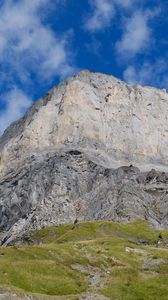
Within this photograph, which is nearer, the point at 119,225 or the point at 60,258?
the point at 60,258

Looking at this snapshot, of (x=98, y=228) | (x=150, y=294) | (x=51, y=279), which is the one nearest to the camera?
(x=150, y=294)

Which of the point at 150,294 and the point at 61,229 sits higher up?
the point at 61,229

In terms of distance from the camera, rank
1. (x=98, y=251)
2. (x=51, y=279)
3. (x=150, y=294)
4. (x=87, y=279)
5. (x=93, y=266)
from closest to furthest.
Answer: (x=150, y=294)
(x=51, y=279)
(x=87, y=279)
(x=93, y=266)
(x=98, y=251)

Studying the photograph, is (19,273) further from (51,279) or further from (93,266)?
(93,266)

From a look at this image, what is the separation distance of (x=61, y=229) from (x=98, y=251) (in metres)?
106

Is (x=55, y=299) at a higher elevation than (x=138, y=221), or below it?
below

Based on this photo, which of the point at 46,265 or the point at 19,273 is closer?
the point at 19,273

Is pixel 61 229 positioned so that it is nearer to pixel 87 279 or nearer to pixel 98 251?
pixel 98 251

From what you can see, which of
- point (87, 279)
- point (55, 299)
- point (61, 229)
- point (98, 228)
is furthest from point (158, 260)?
point (61, 229)

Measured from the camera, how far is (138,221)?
199 meters

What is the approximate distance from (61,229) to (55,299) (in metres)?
139

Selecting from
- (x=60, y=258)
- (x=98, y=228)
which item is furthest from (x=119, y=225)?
(x=60, y=258)

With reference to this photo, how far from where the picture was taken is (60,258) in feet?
235

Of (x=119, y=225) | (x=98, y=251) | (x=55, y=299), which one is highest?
(x=119, y=225)
